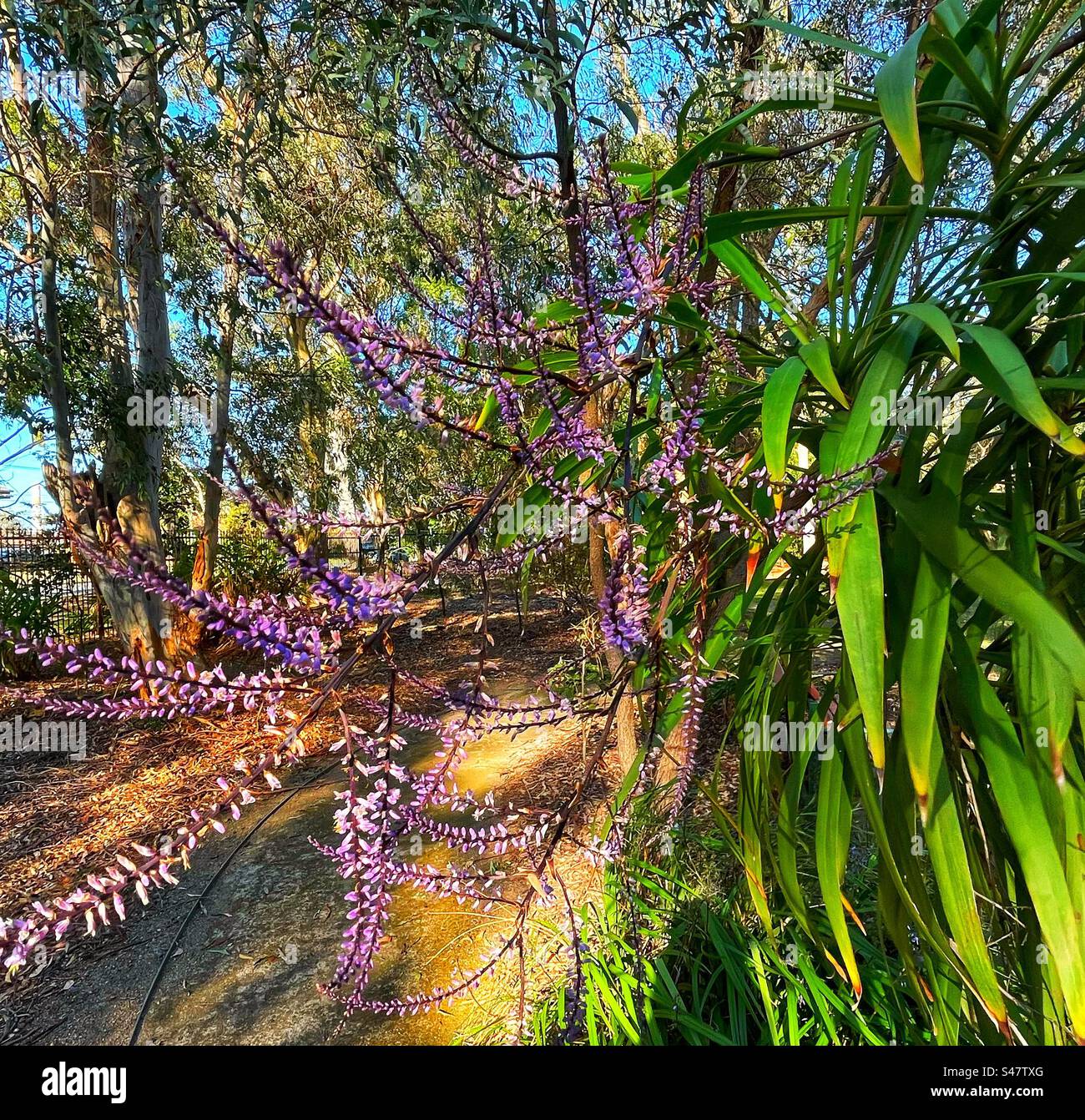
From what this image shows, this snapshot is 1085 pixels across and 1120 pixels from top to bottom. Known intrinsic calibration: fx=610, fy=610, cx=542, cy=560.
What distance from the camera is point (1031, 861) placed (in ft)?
3.02

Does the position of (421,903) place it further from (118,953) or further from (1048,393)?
(1048,393)

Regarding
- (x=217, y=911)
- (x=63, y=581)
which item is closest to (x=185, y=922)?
(x=217, y=911)

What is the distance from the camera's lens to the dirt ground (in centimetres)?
224

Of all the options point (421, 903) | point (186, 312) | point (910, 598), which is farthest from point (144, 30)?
point (186, 312)

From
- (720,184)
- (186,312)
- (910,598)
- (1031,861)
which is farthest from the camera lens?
(186,312)

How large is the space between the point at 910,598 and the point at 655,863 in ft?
5.50

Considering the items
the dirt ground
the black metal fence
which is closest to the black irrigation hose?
the dirt ground

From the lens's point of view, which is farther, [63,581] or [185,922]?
[63,581]

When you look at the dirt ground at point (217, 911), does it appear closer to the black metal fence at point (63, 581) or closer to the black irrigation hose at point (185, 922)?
the black irrigation hose at point (185, 922)

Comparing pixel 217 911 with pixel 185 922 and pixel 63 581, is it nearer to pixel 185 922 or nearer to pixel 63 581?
pixel 185 922

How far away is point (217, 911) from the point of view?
288 cm

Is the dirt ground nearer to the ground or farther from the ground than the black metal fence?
nearer to the ground

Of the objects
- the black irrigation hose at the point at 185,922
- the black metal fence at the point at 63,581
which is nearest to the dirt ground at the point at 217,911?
the black irrigation hose at the point at 185,922

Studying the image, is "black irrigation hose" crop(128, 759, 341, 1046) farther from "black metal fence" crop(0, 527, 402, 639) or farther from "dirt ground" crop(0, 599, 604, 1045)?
"black metal fence" crop(0, 527, 402, 639)
